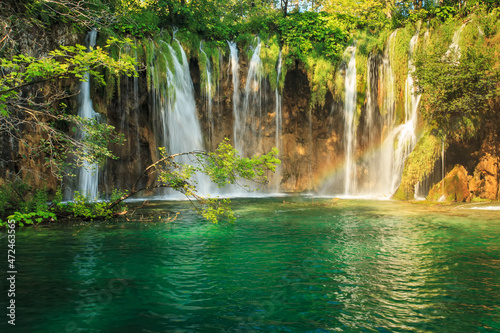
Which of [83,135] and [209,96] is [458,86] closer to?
[209,96]

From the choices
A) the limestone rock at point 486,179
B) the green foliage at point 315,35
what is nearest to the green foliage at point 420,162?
the limestone rock at point 486,179

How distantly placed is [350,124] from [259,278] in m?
19.1

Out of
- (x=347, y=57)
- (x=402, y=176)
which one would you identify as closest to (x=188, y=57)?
(x=347, y=57)

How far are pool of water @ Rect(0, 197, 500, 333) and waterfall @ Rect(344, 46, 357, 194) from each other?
12.8m

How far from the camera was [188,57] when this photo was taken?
23219 mm

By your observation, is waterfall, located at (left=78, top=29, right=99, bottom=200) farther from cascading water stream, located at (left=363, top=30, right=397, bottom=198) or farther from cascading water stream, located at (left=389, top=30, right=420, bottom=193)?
cascading water stream, located at (left=389, top=30, right=420, bottom=193)

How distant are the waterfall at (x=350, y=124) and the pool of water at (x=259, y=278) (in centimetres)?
1282

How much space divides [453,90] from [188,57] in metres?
14.2

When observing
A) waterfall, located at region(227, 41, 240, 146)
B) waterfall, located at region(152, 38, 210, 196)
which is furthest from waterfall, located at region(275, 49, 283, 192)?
waterfall, located at region(152, 38, 210, 196)

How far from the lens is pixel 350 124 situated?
2422 cm

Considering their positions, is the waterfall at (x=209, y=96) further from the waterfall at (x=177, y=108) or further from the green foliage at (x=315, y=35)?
the green foliage at (x=315, y=35)

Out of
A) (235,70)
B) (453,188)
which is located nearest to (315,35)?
(235,70)

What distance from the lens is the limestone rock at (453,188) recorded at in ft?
57.4

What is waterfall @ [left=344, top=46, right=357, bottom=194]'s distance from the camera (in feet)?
77.8
